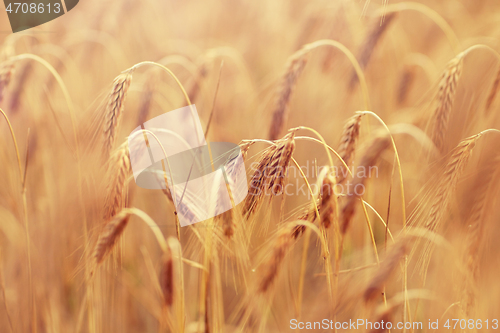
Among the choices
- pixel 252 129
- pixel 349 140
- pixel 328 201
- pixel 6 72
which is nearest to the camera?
pixel 328 201

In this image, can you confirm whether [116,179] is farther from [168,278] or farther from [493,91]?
[493,91]

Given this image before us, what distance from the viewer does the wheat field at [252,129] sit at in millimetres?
915

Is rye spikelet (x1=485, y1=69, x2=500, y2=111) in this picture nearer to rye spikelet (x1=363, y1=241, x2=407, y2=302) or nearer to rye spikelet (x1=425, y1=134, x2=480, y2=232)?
rye spikelet (x1=425, y1=134, x2=480, y2=232)

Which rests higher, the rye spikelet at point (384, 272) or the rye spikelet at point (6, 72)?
the rye spikelet at point (6, 72)

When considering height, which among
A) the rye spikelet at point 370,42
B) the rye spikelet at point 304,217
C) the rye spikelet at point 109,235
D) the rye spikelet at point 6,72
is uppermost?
the rye spikelet at point 6,72

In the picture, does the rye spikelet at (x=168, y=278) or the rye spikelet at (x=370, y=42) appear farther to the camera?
the rye spikelet at (x=370, y=42)

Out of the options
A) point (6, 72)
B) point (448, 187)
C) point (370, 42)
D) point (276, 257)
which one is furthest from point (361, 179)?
point (6, 72)

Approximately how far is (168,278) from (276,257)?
301 millimetres

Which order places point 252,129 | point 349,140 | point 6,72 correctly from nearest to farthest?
point 349,140 → point 6,72 → point 252,129

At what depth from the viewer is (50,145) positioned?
1.02 meters

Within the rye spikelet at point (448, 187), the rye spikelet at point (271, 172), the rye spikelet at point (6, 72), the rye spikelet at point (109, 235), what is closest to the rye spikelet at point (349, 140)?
the rye spikelet at point (271, 172)

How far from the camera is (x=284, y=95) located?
2.86 ft

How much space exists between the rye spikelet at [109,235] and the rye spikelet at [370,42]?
90 centimetres

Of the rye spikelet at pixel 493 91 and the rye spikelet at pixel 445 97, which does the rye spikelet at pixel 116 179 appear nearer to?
the rye spikelet at pixel 445 97
